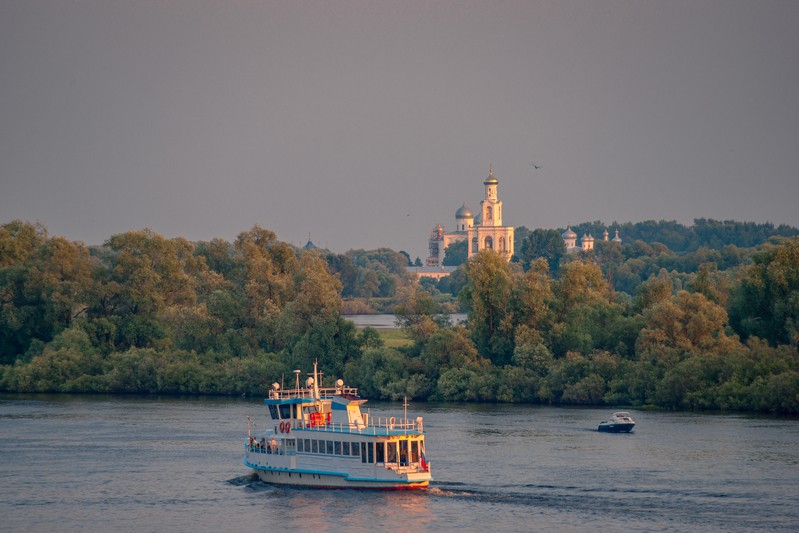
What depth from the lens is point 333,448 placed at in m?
65.2

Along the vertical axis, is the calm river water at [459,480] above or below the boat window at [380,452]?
below

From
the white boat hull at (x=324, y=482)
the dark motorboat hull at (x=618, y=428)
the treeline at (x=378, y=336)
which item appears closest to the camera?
the white boat hull at (x=324, y=482)

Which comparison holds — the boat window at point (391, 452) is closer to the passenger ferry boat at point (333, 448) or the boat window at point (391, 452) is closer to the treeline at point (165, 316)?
the passenger ferry boat at point (333, 448)

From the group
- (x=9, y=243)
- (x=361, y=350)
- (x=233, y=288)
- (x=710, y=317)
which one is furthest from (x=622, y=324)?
(x=9, y=243)

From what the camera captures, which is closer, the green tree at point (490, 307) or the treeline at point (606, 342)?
the treeline at point (606, 342)

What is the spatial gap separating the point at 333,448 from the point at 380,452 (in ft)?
9.30

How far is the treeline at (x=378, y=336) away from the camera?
10462 centimetres

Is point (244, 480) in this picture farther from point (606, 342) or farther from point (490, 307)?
point (490, 307)

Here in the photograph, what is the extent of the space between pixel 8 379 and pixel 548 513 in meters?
78.8

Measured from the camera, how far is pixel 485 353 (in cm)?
11956

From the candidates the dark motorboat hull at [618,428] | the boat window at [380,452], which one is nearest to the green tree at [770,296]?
the dark motorboat hull at [618,428]

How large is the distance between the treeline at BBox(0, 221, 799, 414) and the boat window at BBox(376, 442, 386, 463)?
40641mm

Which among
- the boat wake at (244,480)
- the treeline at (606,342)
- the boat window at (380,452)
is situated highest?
the treeline at (606,342)

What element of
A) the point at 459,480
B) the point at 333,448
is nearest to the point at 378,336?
the point at 459,480
